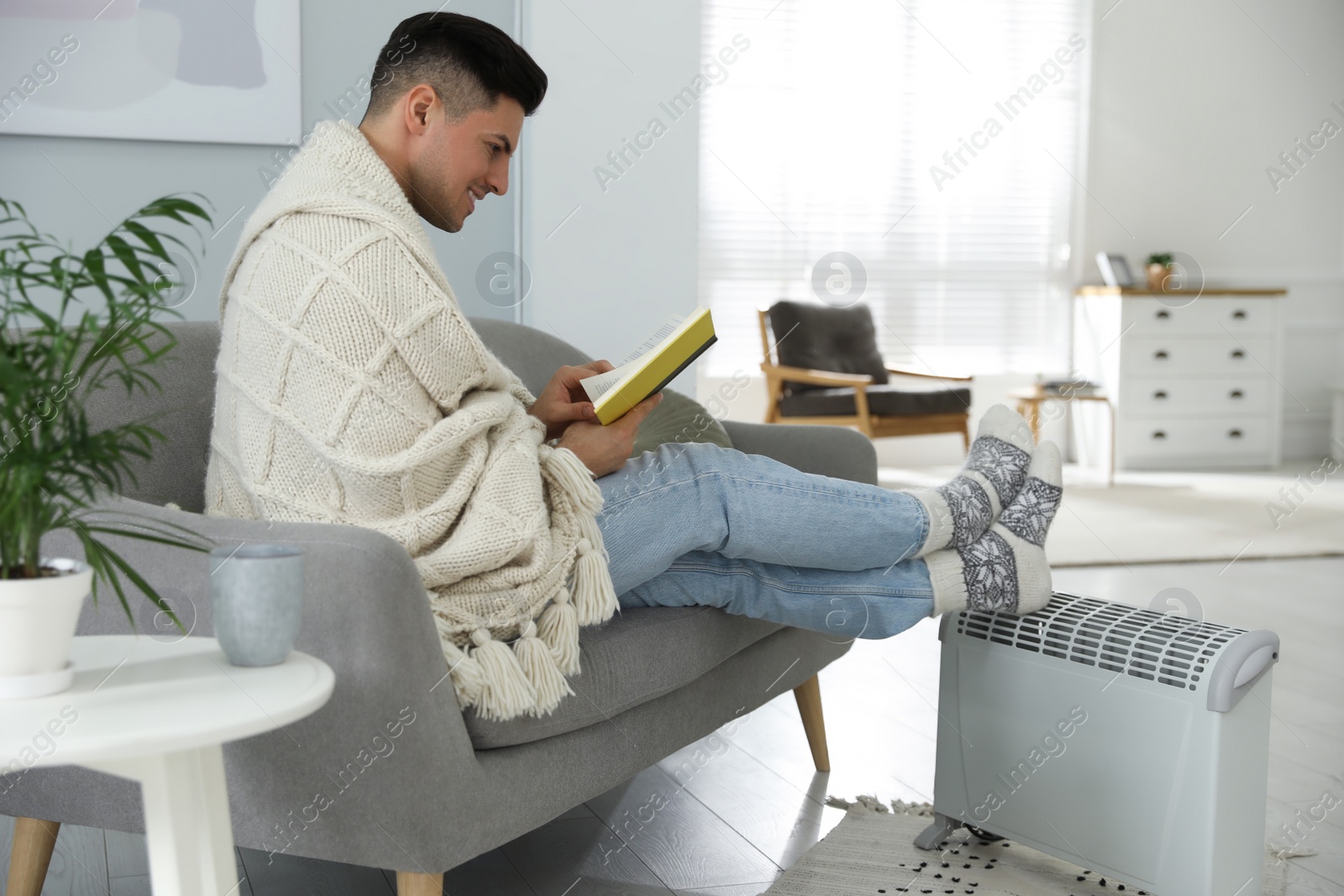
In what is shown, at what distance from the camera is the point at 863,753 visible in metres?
2.02

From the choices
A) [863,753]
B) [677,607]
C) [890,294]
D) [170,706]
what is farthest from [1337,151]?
[170,706]

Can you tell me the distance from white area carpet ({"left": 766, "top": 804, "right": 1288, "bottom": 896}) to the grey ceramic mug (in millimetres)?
855

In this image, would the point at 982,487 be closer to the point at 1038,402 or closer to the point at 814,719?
the point at 814,719

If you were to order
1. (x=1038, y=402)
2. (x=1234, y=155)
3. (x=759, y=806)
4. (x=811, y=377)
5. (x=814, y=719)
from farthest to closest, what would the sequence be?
(x=1234, y=155) < (x=1038, y=402) < (x=811, y=377) < (x=814, y=719) < (x=759, y=806)

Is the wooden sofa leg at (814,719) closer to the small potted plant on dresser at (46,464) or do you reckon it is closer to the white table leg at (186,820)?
the white table leg at (186,820)

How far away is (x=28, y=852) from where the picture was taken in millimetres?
1348

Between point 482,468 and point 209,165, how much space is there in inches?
47.4

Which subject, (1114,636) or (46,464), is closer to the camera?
(46,464)

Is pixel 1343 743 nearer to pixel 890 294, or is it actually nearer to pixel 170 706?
pixel 170 706

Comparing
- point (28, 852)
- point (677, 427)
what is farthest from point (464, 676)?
point (677, 427)

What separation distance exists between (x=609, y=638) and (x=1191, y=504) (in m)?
3.74

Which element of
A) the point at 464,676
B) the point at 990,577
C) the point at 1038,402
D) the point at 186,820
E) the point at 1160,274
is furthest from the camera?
the point at 1160,274

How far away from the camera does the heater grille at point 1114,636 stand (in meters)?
1.36

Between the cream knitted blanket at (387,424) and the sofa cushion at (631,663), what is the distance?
1.5 inches
